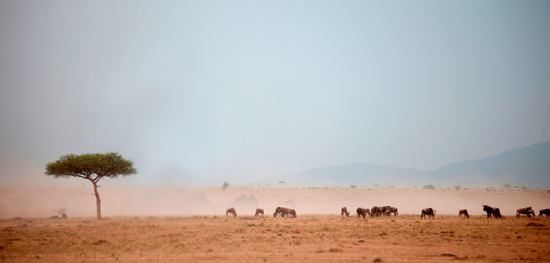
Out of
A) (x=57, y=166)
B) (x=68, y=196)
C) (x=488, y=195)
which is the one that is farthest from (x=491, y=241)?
(x=68, y=196)

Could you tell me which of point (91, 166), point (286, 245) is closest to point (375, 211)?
point (286, 245)

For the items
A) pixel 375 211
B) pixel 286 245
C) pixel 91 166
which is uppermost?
pixel 91 166

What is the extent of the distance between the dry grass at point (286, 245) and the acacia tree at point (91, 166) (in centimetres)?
1527

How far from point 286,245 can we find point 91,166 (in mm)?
33503

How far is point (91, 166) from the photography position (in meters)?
45.9

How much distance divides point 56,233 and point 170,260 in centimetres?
1629

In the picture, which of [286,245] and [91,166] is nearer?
[286,245]

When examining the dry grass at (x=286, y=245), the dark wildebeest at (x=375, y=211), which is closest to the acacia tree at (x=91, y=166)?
the dry grass at (x=286, y=245)

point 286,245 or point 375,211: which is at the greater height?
point 286,245

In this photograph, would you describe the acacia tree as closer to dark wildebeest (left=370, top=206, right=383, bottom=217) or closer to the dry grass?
the dry grass

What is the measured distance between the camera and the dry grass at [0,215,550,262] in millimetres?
20109

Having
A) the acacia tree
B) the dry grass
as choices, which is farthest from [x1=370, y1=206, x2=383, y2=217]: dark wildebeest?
the acacia tree

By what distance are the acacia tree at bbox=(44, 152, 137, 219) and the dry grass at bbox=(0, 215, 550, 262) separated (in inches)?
601

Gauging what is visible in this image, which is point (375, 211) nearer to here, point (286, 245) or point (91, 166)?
point (286, 245)
